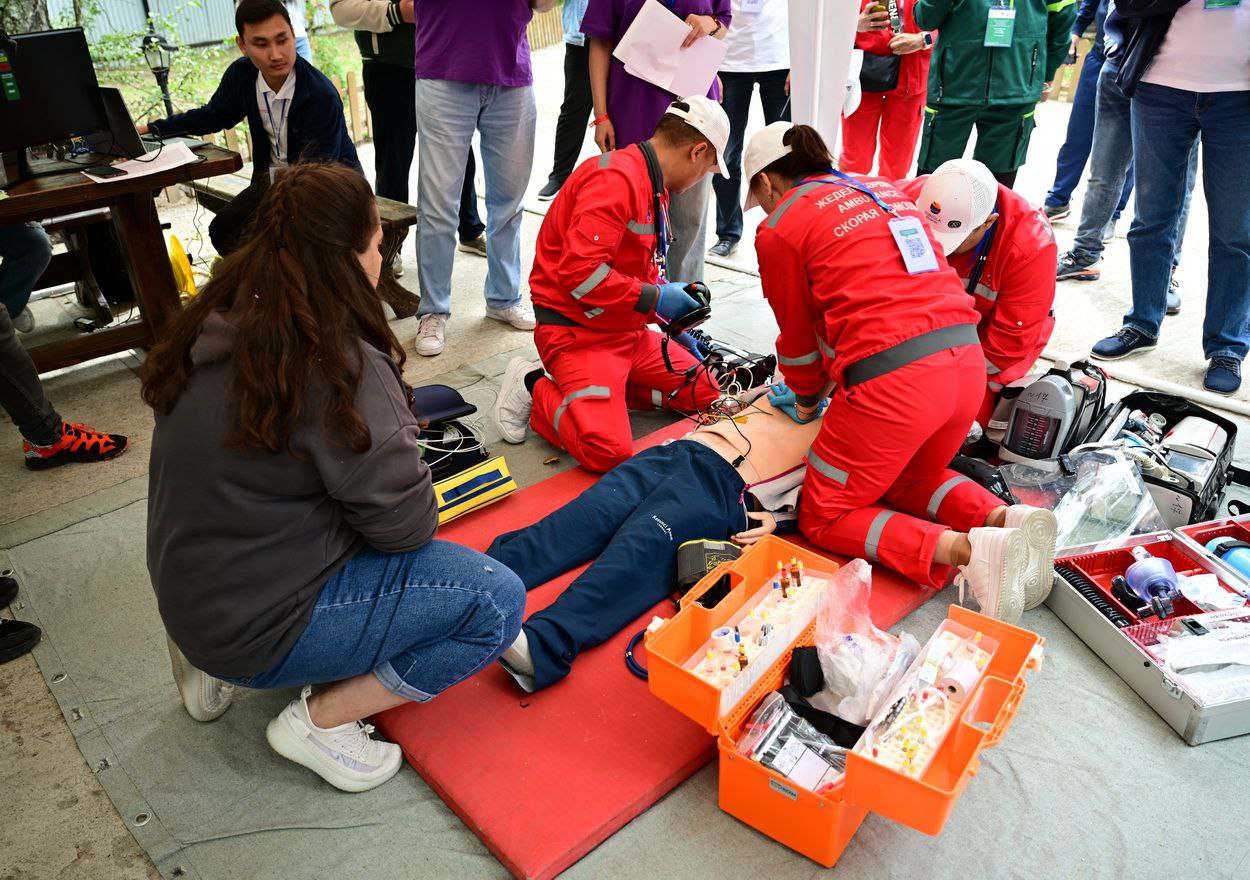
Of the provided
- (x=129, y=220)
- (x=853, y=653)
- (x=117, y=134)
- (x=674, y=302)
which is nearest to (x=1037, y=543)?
(x=853, y=653)

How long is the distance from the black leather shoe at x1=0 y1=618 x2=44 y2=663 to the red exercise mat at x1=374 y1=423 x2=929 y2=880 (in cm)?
100

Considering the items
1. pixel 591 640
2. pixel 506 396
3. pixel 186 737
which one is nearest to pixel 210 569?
pixel 186 737

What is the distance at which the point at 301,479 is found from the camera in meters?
1.56

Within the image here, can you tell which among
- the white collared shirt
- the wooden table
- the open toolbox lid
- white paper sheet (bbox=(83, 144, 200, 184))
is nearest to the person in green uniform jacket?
the open toolbox lid

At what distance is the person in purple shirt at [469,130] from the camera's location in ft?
11.9

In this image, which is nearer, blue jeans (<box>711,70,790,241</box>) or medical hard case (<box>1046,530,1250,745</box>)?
medical hard case (<box>1046,530,1250,745</box>)

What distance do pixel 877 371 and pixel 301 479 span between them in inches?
56.9

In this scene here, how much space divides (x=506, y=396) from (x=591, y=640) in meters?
1.30

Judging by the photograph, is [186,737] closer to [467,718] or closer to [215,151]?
[467,718]

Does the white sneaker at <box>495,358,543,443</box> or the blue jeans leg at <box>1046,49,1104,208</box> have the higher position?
the blue jeans leg at <box>1046,49,1104,208</box>

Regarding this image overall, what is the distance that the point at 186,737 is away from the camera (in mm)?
2037

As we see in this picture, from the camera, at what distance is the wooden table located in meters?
3.27

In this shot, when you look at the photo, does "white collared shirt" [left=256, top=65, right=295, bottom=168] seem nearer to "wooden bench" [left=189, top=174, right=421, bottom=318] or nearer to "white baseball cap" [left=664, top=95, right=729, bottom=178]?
"wooden bench" [left=189, top=174, right=421, bottom=318]

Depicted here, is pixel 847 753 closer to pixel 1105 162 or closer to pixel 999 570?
pixel 999 570
